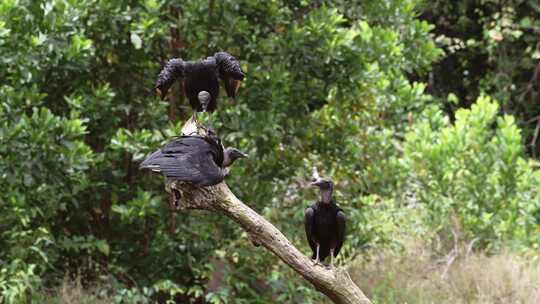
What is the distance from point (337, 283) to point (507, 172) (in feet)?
14.5

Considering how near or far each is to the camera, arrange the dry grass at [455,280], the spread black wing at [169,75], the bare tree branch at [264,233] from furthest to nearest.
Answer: the dry grass at [455,280] → the spread black wing at [169,75] → the bare tree branch at [264,233]

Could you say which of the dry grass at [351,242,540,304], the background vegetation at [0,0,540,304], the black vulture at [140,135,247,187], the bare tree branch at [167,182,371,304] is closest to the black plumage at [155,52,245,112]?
the black vulture at [140,135,247,187]

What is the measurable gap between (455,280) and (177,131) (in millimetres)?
2717

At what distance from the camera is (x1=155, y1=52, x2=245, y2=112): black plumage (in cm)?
325

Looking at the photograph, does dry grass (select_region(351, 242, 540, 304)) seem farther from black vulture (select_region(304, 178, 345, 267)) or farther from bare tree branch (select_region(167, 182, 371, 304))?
black vulture (select_region(304, 178, 345, 267))

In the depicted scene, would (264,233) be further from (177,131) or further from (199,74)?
(177,131)

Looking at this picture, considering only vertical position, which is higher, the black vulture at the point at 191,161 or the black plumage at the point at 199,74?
the black plumage at the point at 199,74

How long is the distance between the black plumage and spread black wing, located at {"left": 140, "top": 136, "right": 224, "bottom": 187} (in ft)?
0.98

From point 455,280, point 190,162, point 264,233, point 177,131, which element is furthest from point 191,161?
point 455,280

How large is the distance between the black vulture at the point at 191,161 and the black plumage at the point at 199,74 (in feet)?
0.92

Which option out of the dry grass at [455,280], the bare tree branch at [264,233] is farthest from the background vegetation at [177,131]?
the bare tree branch at [264,233]

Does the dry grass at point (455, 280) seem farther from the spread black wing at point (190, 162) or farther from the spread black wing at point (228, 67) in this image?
the spread black wing at point (190, 162)

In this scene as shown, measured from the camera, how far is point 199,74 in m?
3.26

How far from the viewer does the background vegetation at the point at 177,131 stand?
5.15m
